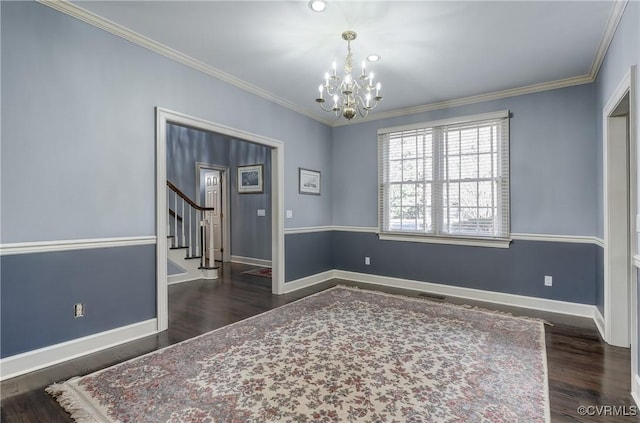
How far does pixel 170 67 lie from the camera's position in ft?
10.5

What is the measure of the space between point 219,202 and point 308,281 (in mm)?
3231

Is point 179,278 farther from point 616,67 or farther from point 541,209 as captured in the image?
point 616,67

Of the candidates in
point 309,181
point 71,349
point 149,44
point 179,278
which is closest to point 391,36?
point 149,44

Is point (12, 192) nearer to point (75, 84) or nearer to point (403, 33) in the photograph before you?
point (75, 84)

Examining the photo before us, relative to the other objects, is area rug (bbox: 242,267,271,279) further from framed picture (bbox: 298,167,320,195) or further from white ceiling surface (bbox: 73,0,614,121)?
white ceiling surface (bbox: 73,0,614,121)

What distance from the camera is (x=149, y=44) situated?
9.85 ft

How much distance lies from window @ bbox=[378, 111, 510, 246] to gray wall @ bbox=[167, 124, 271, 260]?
8.06 ft

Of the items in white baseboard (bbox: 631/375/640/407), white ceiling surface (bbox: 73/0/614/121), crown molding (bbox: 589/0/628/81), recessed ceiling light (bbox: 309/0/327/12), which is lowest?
white baseboard (bbox: 631/375/640/407)

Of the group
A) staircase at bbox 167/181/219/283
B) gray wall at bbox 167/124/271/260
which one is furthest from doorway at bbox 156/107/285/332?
gray wall at bbox 167/124/271/260

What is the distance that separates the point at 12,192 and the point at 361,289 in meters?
3.94

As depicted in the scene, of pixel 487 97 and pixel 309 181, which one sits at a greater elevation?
pixel 487 97

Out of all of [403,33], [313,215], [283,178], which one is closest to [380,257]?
[313,215]

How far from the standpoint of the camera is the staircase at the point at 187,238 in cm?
534

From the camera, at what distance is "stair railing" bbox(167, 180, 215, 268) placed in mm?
5590
